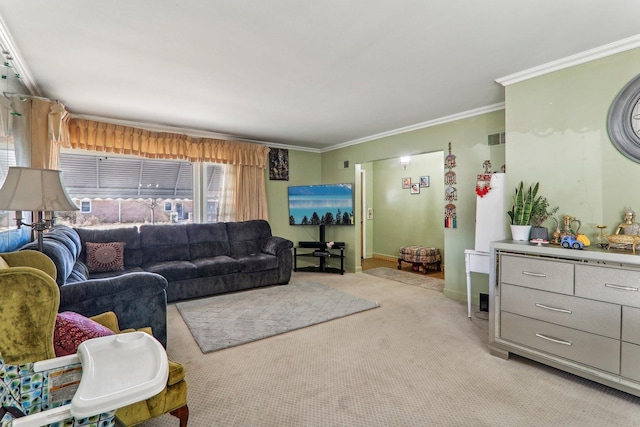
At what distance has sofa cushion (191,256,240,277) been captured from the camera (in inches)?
160

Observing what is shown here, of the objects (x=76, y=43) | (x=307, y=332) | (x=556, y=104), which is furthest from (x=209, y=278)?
(x=556, y=104)

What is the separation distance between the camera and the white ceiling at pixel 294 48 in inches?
73.1

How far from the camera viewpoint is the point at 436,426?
5.61 ft

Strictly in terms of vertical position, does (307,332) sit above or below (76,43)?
below

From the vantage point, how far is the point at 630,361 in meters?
1.91

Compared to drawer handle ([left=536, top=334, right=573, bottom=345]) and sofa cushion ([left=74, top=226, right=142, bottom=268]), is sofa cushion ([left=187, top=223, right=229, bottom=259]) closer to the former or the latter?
sofa cushion ([left=74, top=226, right=142, bottom=268])

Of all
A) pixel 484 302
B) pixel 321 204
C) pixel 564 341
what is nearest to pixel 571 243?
pixel 564 341

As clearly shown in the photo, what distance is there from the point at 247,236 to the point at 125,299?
281 cm

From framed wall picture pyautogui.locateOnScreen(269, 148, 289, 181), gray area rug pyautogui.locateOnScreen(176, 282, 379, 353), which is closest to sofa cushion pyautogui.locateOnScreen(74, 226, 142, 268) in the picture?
gray area rug pyautogui.locateOnScreen(176, 282, 379, 353)

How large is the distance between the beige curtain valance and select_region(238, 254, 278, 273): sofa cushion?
167 centimetres

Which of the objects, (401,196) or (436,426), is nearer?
(436,426)

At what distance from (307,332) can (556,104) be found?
3.02 meters

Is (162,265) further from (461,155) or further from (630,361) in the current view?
(630,361)

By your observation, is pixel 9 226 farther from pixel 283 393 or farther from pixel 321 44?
pixel 321 44
